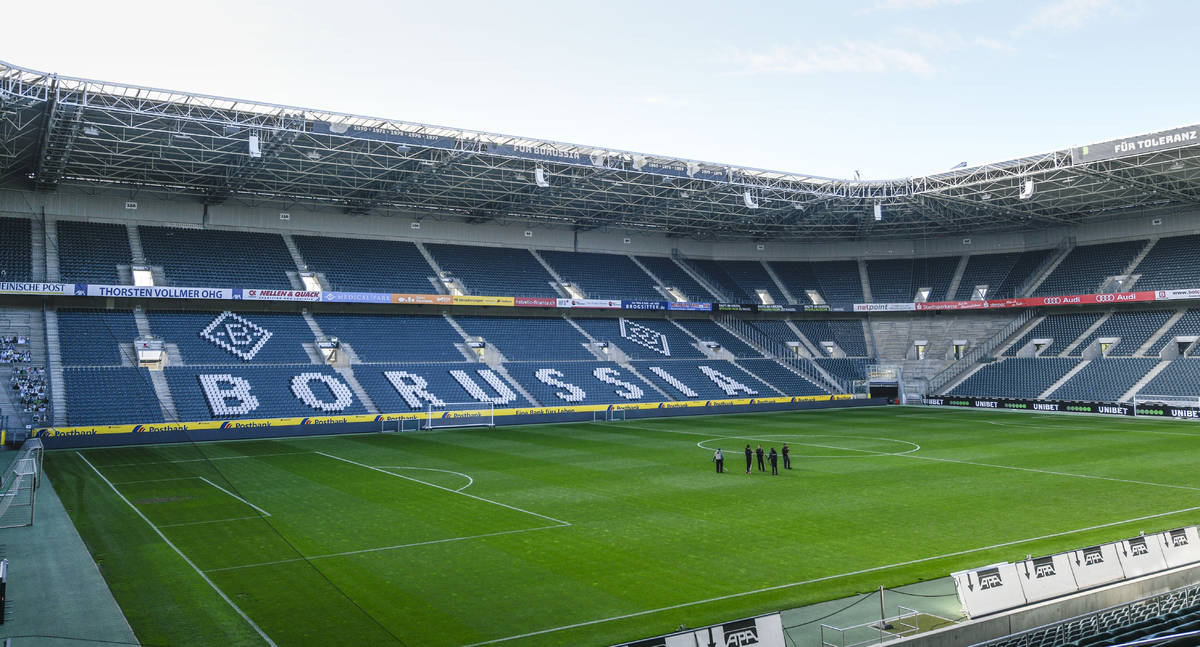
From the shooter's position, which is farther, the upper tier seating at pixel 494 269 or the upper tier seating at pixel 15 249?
the upper tier seating at pixel 494 269

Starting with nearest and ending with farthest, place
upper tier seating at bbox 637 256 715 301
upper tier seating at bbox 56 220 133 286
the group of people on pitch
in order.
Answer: the group of people on pitch → upper tier seating at bbox 56 220 133 286 → upper tier seating at bbox 637 256 715 301

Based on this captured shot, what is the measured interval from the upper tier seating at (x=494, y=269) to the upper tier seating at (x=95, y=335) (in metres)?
19.8

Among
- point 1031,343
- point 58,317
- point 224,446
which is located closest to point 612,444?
point 224,446

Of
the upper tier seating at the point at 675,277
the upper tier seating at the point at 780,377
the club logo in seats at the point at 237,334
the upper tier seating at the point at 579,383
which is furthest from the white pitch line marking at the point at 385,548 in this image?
the upper tier seating at the point at 675,277

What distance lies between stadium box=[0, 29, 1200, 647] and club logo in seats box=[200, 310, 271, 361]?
0.70 feet

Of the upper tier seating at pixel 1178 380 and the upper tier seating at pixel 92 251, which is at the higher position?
the upper tier seating at pixel 92 251

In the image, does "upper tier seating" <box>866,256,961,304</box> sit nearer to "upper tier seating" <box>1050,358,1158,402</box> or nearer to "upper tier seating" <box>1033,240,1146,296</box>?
"upper tier seating" <box>1033,240,1146,296</box>

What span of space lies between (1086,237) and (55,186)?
69.3m

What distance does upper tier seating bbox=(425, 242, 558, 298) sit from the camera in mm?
56219

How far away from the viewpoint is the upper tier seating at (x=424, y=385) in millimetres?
45344

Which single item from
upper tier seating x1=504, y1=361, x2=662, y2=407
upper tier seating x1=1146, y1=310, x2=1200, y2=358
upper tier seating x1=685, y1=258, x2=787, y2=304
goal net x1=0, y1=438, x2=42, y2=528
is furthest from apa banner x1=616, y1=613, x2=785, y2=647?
upper tier seating x1=685, y1=258, x2=787, y2=304

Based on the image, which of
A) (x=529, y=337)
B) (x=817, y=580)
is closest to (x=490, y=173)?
(x=529, y=337)

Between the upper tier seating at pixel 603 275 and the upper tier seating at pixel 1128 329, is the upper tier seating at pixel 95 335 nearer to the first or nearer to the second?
the upper tier seating at pixel 603 275

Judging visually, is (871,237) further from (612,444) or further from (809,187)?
(612,444)
